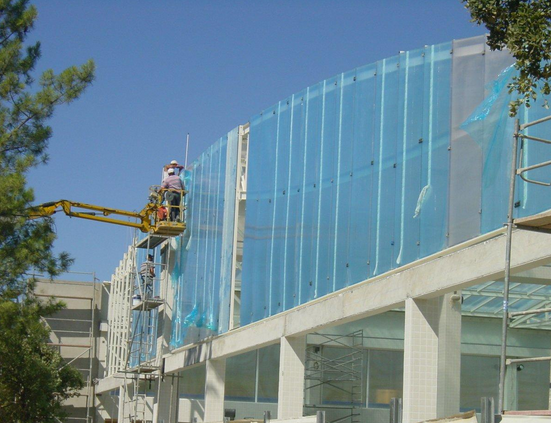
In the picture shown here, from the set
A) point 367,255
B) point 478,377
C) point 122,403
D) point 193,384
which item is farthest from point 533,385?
point 122,403

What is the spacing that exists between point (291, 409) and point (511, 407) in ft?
25.1

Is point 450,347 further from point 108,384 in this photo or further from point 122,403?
point 108,384

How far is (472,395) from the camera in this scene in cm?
2761

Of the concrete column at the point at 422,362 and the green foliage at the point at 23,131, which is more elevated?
Answer: the green foliage at the point at 23,131

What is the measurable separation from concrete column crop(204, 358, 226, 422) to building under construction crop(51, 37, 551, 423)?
4cm

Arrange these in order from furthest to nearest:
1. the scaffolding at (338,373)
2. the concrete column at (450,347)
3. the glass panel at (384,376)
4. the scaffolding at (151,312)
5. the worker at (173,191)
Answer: the scaffolding at (151,312), the worker at (173,191), the glass panel at (384,376), the scaffolding at (338,373), the concrete column at (450,347)

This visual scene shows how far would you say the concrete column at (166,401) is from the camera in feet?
98.0

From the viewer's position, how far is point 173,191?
94.8 ft

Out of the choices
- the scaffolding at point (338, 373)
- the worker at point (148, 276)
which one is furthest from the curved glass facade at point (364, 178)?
the worker at point (148, 276)

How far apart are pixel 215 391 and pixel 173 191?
6.71 m

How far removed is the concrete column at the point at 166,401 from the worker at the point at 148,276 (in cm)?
286

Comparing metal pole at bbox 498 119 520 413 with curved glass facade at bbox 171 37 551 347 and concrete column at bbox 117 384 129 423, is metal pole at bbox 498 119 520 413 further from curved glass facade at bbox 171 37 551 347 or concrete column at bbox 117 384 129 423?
concrete column at bbox 117 384 129 423

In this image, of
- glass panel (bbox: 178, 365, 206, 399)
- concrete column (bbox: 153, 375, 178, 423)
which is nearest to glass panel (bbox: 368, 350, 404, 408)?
concrete column (bbox: 153, 375, 178, 423)

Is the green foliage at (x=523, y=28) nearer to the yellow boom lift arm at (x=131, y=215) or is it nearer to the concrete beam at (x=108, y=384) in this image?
the yellow boom lift arm at (x=131, y=215)
